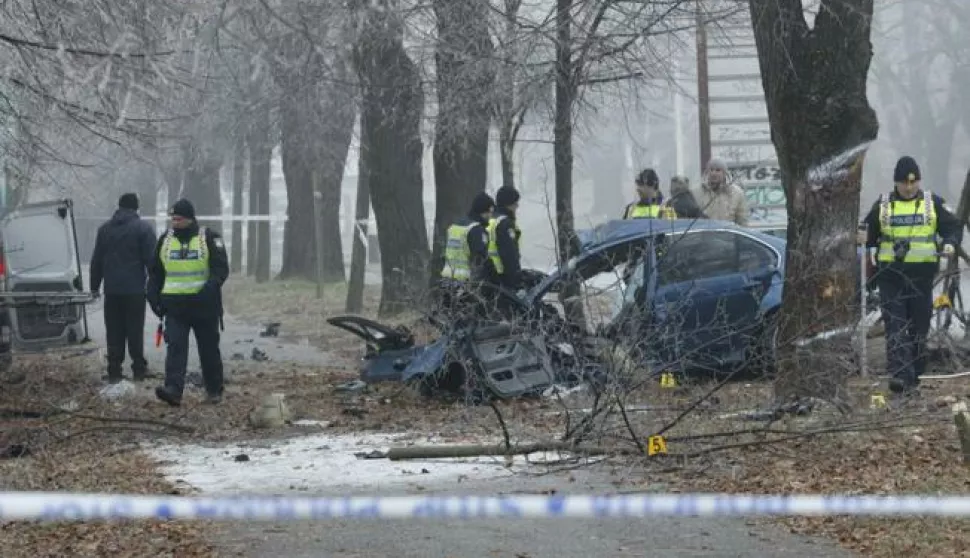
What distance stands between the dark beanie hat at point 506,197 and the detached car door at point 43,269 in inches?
180

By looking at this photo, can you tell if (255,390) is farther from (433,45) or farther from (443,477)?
(443,477)

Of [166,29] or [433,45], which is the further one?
[433,45]

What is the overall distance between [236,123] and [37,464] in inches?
905

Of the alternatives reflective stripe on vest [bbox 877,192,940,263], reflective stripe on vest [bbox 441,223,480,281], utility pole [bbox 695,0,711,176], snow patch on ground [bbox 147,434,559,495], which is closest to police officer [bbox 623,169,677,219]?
reflective stripe on vest [bbox 441,223,480,281]

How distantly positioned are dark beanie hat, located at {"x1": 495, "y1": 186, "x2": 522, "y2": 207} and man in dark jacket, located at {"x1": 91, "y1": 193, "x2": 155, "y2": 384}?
3.60m

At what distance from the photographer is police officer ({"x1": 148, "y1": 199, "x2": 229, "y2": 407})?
46.5 feet

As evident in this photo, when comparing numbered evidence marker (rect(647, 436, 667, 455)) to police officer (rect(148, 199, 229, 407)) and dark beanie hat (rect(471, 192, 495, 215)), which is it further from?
police officer (rect(148, 199, 229, 407))

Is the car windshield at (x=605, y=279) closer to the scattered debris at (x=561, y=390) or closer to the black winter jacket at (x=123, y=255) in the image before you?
the scattered debris at (x=561, y=390)

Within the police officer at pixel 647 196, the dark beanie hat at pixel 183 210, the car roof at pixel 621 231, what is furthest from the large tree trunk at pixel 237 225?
the car roof at pixel 621 231

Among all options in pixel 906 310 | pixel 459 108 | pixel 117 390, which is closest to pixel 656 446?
pixel 906 310

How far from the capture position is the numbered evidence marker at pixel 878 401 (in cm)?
1150

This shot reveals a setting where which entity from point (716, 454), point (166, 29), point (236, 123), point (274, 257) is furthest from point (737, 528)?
point (274, 257)

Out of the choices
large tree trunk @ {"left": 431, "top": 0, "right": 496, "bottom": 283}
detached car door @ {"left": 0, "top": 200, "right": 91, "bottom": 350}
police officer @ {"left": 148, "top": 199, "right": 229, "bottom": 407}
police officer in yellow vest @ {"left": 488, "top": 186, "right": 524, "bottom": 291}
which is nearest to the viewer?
police officer @ {"left": 148, "top": 199, "right": 229, "bottom": 407}

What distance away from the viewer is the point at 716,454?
978cm
